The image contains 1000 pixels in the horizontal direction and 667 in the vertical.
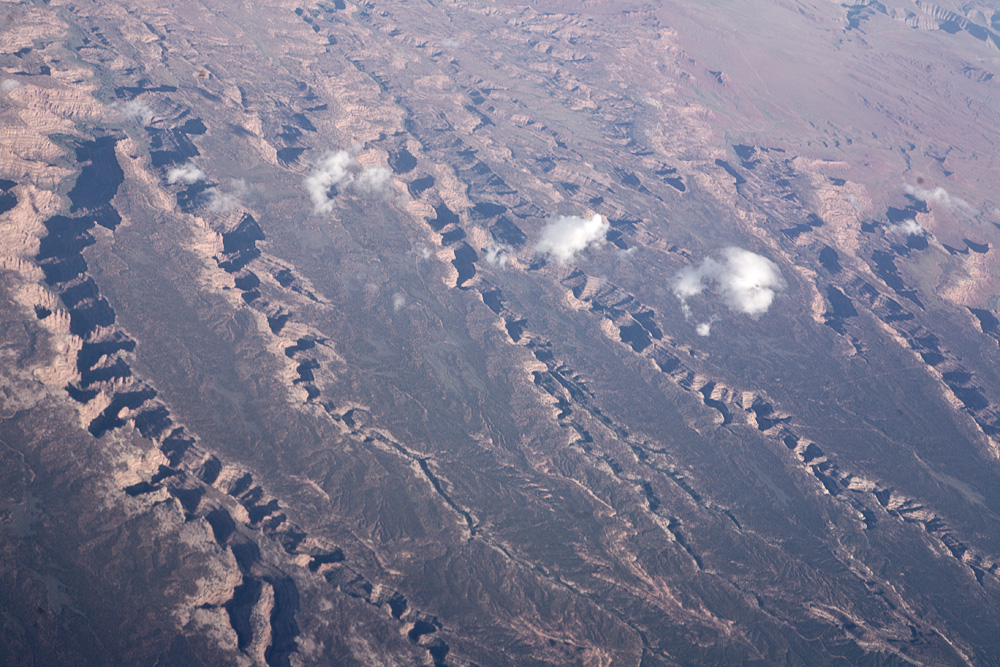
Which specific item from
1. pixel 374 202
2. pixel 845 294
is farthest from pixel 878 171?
pixel 374 202

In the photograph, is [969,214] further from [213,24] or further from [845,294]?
[213,24]

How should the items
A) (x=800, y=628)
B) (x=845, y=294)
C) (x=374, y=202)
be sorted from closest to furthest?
1. (x=800, y=628)
2. (x=374, y=202)
3. (x=845, y=294)

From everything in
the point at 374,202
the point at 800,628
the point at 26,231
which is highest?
the point at 26,231

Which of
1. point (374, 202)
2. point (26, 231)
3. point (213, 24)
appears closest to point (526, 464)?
point (374, 202)

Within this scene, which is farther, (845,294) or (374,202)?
(845,294)

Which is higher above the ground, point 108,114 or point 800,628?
point 108,114

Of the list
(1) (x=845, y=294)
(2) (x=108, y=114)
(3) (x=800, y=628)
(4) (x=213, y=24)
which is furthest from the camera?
(4) (x=213, y=24)

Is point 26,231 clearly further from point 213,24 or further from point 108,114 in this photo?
point 213,24
